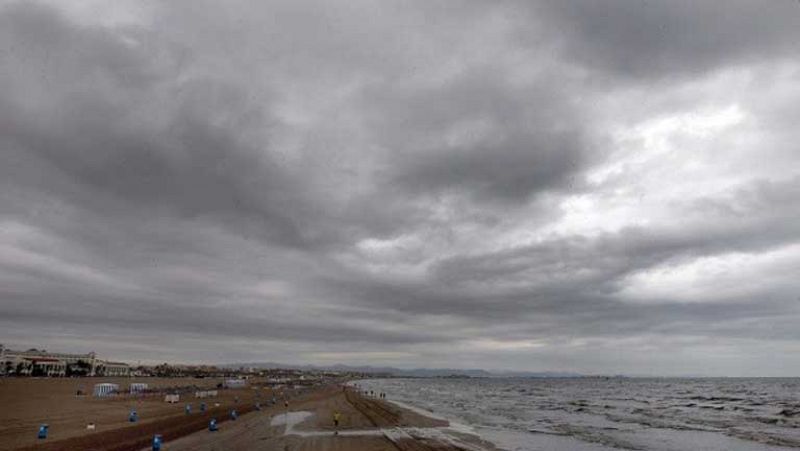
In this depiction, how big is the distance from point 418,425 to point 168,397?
43.2 metres

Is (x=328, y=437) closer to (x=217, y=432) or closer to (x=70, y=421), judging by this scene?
(x=217, y=432)

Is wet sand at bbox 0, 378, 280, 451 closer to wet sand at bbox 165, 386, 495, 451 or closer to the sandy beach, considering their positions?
the sandy beach

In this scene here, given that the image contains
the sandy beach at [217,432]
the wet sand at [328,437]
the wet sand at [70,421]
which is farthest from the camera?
the wet sand at [70,421]

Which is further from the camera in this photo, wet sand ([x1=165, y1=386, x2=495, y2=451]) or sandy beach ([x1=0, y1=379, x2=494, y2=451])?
wet sand ([x1=165, y1=386, x2=495, y2=451])

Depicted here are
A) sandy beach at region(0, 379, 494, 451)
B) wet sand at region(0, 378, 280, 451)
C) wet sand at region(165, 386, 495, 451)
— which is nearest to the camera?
sandy beach at region(0, 379, 494, 451)

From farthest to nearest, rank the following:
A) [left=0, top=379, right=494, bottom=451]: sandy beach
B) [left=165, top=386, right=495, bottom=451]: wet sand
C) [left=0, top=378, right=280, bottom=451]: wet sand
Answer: [left=0, top=378, right=280, bottom=451]: wet sand < [left=165, top=386, right=495, bottom=451]: wet sand < [left=0, top=379, right=494, bottom=451]: sandy beach

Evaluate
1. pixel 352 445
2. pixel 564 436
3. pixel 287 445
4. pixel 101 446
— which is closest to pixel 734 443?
pixel 564 436

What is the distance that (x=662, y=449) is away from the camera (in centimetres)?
3709

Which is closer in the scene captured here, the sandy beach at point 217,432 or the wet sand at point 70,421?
the sandy beach at point 217,432

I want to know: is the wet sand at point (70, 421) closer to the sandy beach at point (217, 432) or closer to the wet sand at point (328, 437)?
the sandy beach at point (217, 432)

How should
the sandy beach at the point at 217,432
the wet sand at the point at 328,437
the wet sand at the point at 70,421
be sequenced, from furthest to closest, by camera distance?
the wet sand at the point at 70,421, the wet sand at the point at 328,437, the sandy beach at the point at 217,432

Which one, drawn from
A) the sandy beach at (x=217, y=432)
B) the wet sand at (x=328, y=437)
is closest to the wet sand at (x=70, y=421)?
the sandy beach at (x=217, y=432)

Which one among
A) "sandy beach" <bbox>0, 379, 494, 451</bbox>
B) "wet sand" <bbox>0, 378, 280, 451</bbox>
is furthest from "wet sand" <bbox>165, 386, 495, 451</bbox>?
"wet sand" <bbox>0, 378, 280, 451</bbox>

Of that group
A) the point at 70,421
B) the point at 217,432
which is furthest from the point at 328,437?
the point at 70,421
